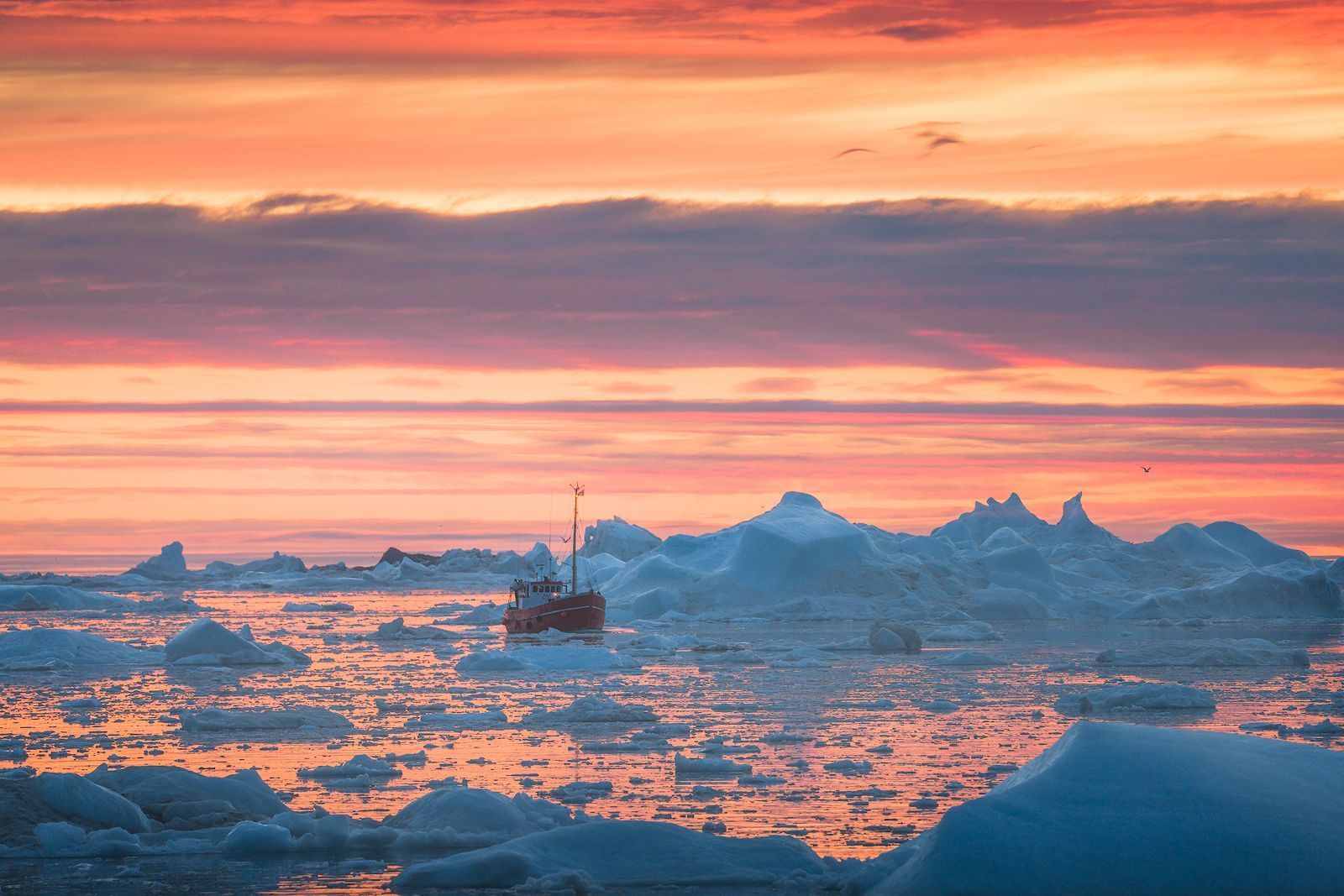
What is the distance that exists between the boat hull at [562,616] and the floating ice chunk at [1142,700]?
24.1 meters

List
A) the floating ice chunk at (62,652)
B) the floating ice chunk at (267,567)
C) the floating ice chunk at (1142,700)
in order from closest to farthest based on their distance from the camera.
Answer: the floating ice chunk at (1142,700) < the floating ice chunk at (62,652) < the floating ice chunk at (267,567)

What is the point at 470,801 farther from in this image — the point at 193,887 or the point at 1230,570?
the point at 1230,570

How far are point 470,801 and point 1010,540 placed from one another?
43.0 m

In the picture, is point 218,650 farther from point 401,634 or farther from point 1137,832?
point 1137,832

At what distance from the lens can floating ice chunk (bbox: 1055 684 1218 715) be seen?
19375 millimetres

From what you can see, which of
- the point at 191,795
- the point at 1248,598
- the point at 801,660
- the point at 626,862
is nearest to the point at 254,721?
the point at 191,795

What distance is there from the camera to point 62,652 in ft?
94.9

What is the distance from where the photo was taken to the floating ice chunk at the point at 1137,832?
8.50 metres

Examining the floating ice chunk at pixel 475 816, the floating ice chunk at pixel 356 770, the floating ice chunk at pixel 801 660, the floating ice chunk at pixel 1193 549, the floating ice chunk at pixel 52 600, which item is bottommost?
the floating ice chunk at pixel 801 660

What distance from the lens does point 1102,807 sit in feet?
29.5

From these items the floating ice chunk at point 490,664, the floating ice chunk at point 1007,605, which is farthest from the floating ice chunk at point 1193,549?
the floating ice chunk at point 490,664

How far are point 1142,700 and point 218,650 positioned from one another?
17.8 metres

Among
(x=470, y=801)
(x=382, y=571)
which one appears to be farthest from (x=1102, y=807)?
(x=382, y=571)

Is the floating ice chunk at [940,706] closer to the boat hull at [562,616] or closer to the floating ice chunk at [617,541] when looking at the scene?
the boat hull at [562,616]
